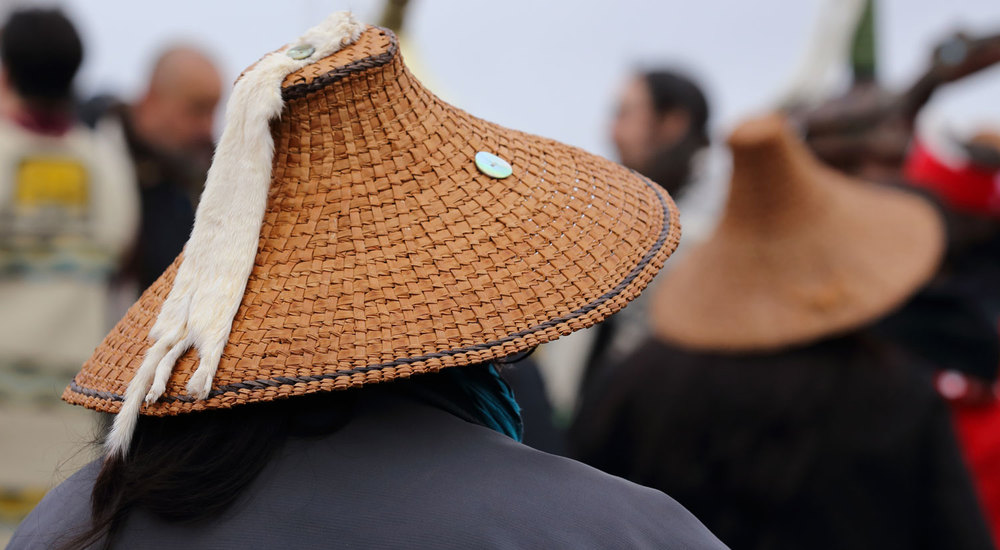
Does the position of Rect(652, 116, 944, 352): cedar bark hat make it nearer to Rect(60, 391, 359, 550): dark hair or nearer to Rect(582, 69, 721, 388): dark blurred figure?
Rect(582, 69, 721, 388): dark blurred figure

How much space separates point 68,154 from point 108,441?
89.9 inches

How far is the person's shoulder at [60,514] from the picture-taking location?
1.18m

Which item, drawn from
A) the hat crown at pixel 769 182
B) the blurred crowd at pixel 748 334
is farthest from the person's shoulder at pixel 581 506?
the hat crown at pixel 769 182

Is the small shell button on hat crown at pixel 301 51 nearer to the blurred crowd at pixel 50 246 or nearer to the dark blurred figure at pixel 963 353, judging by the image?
the blurred crowd at pixel 50 246

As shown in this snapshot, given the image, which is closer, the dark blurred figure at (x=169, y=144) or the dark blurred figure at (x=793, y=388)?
the dark blurred figure at (x=793, y=388)

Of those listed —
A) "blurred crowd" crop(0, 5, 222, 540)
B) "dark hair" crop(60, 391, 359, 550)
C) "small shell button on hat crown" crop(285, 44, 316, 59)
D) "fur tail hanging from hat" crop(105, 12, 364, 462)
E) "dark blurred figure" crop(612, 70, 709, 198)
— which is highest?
"small shell button on hat crown" crop(285, 44, 316, 59)

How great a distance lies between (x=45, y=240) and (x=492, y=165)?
222 centimetres

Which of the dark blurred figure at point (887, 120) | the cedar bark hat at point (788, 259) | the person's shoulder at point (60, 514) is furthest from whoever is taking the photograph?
the dark blurred figure at point (887, 120)

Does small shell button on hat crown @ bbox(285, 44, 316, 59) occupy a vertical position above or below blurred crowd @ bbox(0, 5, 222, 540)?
above

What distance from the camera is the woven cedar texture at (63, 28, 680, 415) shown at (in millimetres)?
1071

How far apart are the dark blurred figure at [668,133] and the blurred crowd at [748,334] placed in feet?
1.06

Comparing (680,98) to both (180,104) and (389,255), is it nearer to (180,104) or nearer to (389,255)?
(180,104)

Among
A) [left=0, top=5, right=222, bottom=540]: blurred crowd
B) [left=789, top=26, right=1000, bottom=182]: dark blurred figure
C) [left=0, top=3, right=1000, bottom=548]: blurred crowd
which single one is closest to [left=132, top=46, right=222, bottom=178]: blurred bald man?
[left=0, top=3, right=1000, bottom=548]: blurred crowd

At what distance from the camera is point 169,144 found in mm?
3934
